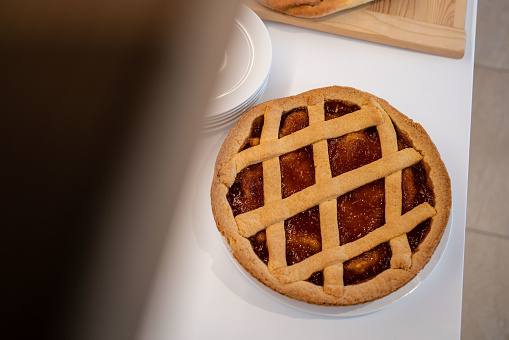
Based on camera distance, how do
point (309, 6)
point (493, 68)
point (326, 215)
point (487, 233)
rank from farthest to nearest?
point (493, 68) < point (487, 233) < point (309, 6) < point (326, 215)

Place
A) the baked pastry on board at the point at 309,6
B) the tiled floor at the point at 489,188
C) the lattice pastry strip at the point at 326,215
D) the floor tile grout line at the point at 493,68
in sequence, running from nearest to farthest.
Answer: the lattice pastry strip at the point at 326,215, the baked pastry on board at the point at 309,6, the tiled floor at the point at 489,188, the floor tile grout line at the point at 493,68

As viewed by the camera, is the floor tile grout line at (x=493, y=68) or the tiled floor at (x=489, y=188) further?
the floor tile grout line at (x=493, y=68)

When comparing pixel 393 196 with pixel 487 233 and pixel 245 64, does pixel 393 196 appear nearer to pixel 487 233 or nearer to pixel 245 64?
pixel 245 64

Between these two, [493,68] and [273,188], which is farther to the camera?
[493,68]

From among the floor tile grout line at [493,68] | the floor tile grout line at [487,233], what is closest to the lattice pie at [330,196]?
the floor tile grout line at [487,233]

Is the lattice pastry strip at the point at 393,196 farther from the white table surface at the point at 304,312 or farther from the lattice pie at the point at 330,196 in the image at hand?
the white table surface at the point at 304,312

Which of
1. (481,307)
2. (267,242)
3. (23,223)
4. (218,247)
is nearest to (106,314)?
(23,223)

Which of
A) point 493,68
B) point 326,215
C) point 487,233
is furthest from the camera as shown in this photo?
point 493,68

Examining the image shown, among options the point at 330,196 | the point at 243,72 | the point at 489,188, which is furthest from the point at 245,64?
the point at 489,188

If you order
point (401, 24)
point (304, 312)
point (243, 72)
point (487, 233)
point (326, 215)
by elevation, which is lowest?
point (304, 312)
